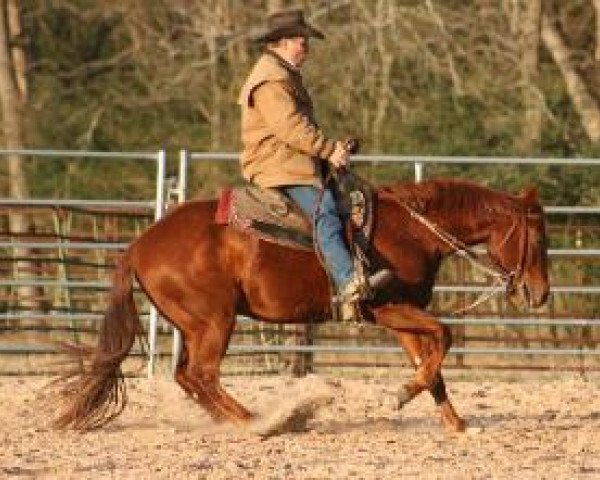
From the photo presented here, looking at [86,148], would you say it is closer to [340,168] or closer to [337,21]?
[337,21]

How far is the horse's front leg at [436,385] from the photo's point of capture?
9.96 meters

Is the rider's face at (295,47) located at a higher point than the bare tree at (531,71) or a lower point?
higher

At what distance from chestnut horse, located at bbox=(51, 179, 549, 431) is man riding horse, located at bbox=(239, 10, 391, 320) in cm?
23

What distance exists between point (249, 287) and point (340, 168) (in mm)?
829

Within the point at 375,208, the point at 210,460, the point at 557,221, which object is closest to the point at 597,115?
the point at 557,221

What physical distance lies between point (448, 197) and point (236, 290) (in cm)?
133

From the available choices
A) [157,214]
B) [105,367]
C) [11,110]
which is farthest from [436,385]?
[11,110]

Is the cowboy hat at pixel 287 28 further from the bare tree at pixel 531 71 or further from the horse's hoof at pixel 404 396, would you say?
the bare tree at pixel 531 71

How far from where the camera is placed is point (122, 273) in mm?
10133

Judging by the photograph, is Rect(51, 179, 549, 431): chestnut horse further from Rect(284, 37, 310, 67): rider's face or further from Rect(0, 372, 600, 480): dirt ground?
Rect(284, 37, 310, 67): rider's face

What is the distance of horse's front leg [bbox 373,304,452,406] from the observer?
9.83 m

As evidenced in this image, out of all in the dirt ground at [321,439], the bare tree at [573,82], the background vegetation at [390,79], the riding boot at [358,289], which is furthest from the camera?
the bare tree at [573,82]

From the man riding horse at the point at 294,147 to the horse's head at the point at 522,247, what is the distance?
0.82 m

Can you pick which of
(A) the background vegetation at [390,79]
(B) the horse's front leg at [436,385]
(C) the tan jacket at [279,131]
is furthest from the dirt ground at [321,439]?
(A) the background vegetation at [390,79]
